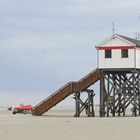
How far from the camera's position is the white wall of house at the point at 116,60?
171ft

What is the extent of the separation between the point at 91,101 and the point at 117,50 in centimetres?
628

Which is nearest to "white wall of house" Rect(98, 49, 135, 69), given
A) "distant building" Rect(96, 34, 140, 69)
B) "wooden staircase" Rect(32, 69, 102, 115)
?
"distant building" Rect(96, 34, 140, 69)

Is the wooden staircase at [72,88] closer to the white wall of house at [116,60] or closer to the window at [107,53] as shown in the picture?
the white wall of house at [116,60]

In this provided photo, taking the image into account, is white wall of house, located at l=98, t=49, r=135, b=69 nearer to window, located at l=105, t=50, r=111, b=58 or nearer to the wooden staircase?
window, located at l=105, t=50, r=111, b=58

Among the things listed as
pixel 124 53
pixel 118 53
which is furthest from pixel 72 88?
pixel 124 53

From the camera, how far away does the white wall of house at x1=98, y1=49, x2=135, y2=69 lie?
171ft

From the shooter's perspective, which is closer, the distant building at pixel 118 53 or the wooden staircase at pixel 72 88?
the distant building at pixel 118 53

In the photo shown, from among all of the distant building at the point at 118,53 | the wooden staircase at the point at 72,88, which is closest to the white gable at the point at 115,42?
the distant building at the point at 118,53

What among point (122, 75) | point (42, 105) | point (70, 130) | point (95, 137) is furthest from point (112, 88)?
point (95, 137)

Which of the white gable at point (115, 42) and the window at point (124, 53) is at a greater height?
the white gable at point (115, 42)

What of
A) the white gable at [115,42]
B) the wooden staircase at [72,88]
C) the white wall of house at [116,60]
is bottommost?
the wooden staircase at [72,88]

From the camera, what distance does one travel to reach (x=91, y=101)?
56219 millimetres

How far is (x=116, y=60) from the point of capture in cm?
5244

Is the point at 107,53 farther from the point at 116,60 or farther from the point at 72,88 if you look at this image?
the point at 72,88
